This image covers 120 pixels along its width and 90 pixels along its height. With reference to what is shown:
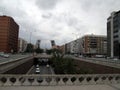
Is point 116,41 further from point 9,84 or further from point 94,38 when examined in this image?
point 9,84

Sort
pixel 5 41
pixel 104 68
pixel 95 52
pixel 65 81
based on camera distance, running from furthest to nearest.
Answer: pixel 95 52 → pixel 5 41 → pixel 104 68 → pixel 65 81

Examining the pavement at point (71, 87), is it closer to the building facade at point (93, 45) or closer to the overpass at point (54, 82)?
the overpass at point (54, 82)

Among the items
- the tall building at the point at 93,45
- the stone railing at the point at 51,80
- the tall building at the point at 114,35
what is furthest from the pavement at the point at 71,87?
the tall building at the point at 93,45

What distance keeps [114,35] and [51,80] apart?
83.7 m

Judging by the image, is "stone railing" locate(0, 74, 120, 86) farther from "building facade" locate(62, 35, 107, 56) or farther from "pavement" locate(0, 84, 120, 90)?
"building facade" locate(62, 35, 107, 56)

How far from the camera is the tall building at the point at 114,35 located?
276ft

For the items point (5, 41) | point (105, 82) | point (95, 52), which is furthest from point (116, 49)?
point (105, 82)

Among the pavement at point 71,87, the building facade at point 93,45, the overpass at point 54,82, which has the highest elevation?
the building facade at point 93,45

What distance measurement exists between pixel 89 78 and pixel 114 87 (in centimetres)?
161

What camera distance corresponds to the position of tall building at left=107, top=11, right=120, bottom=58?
276 ft

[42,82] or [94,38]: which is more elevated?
[94,38]

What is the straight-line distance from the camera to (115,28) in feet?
290

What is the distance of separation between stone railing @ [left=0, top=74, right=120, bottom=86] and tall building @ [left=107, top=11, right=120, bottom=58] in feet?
244

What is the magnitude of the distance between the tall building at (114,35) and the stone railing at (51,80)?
74.3 m
